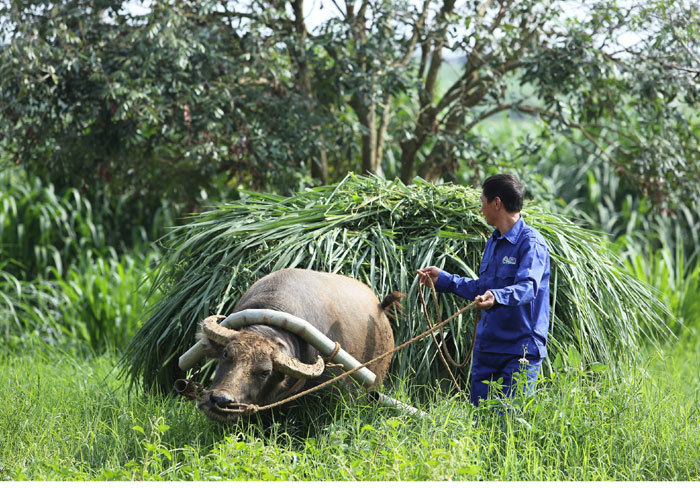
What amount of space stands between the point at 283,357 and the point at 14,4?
3.77 meters

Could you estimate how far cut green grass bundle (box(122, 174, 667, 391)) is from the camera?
4398mm

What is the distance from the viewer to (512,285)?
3.82 metres

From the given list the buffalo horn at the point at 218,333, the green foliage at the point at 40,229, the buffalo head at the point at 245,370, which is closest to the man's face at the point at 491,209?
the buffalo head at the point at 245,370

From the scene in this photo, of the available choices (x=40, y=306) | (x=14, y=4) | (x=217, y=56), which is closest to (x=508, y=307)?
(x=217, y=56)

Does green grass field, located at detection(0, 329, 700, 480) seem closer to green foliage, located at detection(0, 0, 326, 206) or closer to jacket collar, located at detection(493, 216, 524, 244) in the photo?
jacket collar, located at detection(493, 216, 524, 244)

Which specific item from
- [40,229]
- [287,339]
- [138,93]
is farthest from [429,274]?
[40,229]

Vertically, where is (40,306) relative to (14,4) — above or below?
below

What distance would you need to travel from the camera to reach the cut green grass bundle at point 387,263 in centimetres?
440

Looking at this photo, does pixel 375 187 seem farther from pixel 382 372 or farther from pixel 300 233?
pixel 382 372

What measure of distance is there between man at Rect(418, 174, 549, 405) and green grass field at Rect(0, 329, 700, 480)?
19 cm

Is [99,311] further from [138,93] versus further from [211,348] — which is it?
[211,348]

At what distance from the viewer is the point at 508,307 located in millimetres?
3906

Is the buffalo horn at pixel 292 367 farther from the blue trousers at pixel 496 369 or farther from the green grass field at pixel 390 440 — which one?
the blue trousers at pixel 496 369

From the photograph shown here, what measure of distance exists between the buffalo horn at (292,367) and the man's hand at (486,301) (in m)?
0.81
